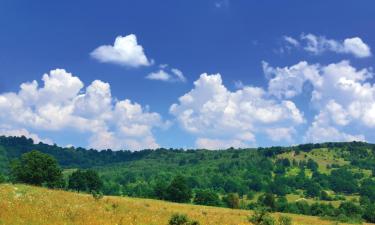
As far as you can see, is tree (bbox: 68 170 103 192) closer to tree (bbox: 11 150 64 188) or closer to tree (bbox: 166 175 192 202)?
tree (bbox: 166 175 192 202)

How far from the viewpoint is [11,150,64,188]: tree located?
94688mm

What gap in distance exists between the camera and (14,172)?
96375 mm

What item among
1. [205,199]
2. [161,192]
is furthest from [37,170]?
[205,199]

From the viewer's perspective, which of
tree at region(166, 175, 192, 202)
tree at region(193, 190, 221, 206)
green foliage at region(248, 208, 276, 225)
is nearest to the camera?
green foliage at region(248, 208, 276, 225)

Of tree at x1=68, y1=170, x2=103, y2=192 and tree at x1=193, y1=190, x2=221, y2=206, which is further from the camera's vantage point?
tree at x1=193, y1=190, x2=221, y2=206

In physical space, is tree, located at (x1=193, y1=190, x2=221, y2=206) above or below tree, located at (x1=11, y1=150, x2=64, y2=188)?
below

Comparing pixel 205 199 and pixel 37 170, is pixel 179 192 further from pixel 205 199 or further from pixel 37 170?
pixel 37 170

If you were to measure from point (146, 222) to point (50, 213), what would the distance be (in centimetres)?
502

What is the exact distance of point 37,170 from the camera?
3743 inches

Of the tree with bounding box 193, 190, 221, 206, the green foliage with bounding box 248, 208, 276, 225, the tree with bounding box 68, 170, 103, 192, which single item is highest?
the tree with bounding box 68, 170, 103, 192

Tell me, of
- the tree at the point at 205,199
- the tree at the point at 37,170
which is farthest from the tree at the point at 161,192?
the tree at the point at 37,170

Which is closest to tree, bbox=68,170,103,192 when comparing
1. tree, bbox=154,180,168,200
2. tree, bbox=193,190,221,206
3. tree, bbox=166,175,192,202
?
tree, bbox=154,180,168,200

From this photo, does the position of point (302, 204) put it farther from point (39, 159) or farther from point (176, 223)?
point (176, 223)

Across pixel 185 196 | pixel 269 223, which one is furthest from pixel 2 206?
pixel 185 196
